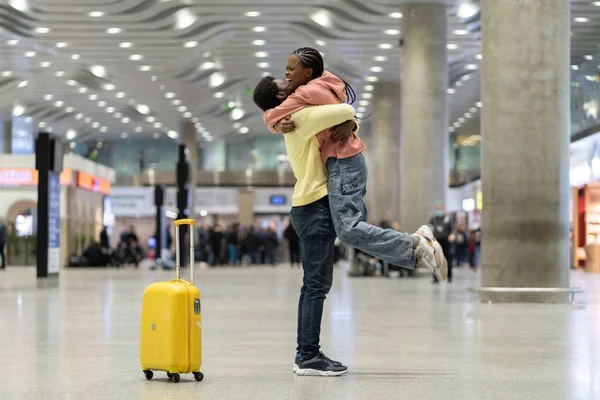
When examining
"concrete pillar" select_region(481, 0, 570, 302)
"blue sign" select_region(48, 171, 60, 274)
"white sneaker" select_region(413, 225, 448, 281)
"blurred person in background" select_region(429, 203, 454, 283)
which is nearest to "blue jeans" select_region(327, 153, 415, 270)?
"white sneaker" select_region(413, 225, 448, 281)

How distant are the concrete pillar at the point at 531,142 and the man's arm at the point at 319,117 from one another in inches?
368

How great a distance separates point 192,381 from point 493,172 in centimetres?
978

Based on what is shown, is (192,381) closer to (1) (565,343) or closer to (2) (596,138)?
(1) (565,343)

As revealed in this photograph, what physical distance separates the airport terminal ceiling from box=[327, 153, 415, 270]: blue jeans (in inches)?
911

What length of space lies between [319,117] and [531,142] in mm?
9413

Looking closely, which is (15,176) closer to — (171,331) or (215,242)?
(215,242)

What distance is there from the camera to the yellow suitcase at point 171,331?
5.97m

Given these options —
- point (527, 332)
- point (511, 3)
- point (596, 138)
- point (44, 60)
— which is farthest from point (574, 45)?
point (527, 332)

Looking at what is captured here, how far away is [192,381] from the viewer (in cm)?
613

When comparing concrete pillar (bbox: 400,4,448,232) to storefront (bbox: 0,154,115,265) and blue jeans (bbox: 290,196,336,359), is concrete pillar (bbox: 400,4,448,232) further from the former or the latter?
blue jeans (bbox: 290,196,336,359)

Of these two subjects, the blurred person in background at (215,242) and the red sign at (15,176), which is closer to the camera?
the red sign at (15,176)

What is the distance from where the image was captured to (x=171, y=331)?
19.5 ft

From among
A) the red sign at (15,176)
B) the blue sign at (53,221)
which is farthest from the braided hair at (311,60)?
the red sign at (15,176)

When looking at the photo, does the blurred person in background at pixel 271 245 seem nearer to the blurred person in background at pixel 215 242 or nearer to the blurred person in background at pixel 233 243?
the blurred person in background at pixel 233 243
